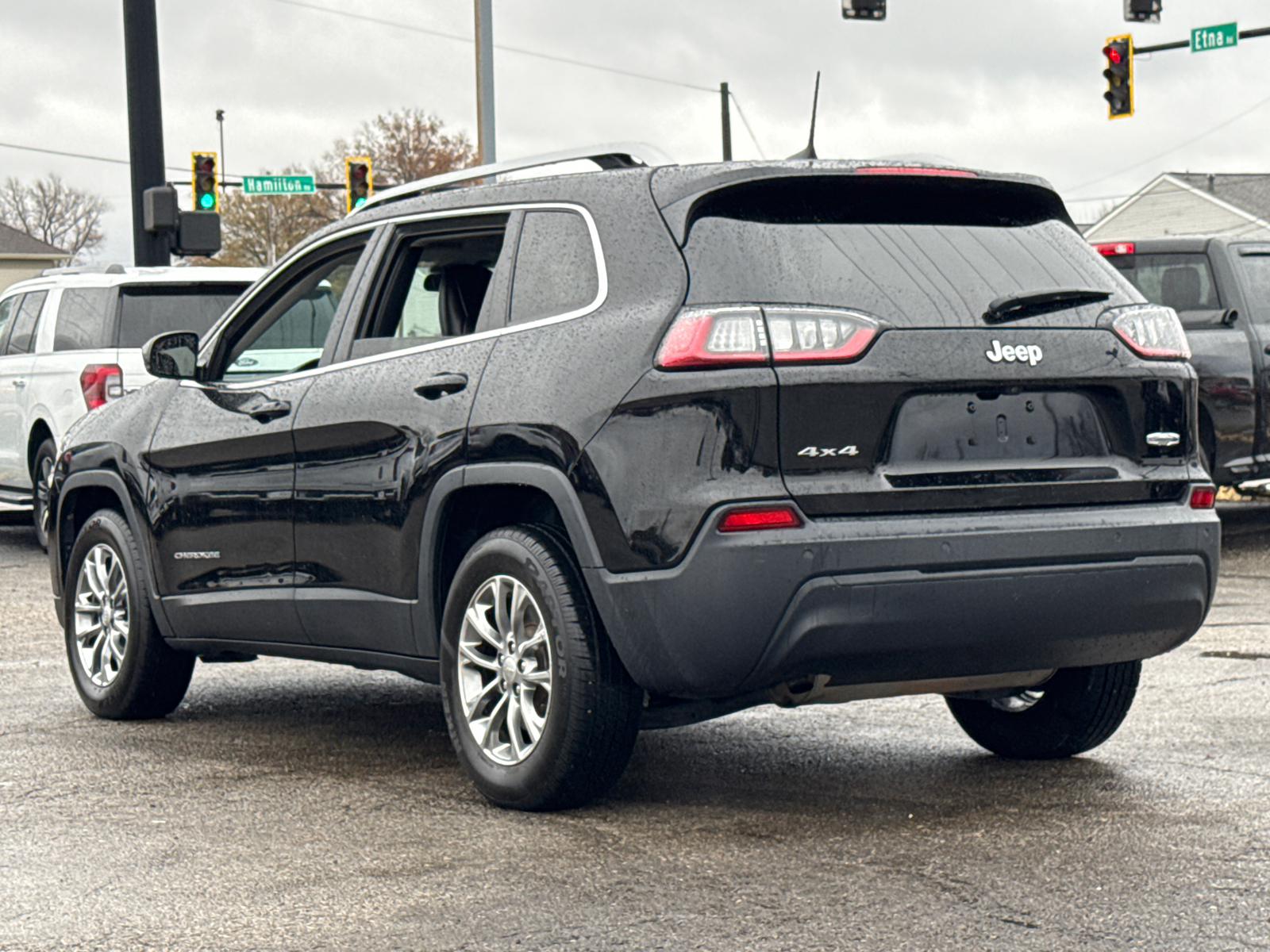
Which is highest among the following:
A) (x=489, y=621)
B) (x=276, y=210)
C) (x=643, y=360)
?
(x=276, y=210)

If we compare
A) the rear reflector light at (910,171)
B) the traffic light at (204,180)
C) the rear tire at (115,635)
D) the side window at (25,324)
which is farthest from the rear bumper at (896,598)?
the traffic light at (204,180)

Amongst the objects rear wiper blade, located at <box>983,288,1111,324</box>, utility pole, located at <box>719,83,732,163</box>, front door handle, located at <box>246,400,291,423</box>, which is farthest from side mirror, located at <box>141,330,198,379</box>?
utility pole, located at <box>719,83,732,163</box>

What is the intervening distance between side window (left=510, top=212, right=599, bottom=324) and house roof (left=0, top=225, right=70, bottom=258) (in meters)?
74.9

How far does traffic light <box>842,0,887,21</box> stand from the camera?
22.2 m

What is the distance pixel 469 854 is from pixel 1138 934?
5.45 feet

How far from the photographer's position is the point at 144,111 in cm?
1688

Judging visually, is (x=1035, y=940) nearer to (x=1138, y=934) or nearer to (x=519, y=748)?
(x=1138, y=934)

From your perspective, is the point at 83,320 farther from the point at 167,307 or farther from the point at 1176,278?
the point at 1176,278

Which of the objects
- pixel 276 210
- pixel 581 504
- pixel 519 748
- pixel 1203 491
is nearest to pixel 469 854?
pixel 519 748

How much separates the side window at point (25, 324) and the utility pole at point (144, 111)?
11.7 ft

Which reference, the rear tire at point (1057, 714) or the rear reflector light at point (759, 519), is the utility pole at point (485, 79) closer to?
the rear tire at point (1057, 714)

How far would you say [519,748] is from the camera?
16.9ft

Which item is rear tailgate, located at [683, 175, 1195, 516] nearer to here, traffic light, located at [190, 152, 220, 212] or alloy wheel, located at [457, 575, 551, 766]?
alloy wheel, located at [457, 575, 551, 766]

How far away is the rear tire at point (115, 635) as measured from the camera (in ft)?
22.4
